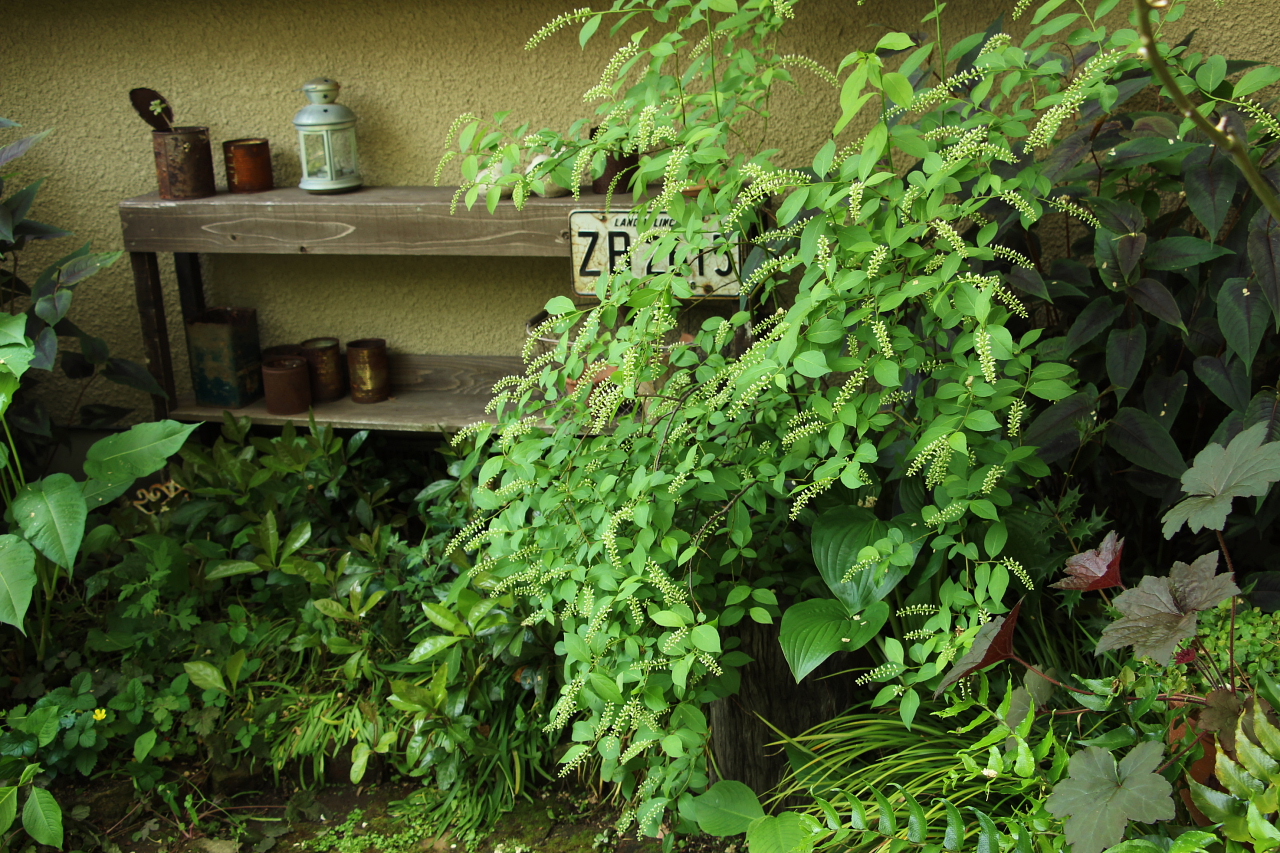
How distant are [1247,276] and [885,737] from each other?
91 cm

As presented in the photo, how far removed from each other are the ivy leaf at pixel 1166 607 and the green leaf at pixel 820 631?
359 mm

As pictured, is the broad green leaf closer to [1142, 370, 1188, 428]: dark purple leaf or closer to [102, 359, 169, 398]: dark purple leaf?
[102, 359, 169, 398]: dark purple leaf

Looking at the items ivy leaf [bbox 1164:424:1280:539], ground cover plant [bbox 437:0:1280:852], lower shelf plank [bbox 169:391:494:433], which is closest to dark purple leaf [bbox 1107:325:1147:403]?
ground cover plant [bbox 437:0:1280:852]

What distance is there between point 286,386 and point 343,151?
0.62 meters

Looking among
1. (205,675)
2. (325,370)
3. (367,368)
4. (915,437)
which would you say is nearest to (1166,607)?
(915,437)

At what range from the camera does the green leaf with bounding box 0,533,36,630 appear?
182cm

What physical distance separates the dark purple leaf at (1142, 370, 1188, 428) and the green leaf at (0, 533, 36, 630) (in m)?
2.01

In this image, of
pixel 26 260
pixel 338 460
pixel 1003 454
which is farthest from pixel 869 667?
pixel 26 260

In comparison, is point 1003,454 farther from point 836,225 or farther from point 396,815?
point 396,815

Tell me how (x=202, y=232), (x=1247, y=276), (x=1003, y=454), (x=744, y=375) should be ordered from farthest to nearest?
(x=202, y=232)
(x=1247, y=276)
(x=1003, y=454)
(x=744, y=375)

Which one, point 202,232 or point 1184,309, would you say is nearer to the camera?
point 1184,309

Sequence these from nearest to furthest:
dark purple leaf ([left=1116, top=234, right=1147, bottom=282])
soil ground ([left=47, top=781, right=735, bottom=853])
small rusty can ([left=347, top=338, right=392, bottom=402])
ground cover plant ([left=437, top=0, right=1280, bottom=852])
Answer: ground cover plant ([left=437, top=0, right=1280, bottom=852])
dark purple leaf ([left=1116, top=234, right=1147, bottom=282])
soil ground ([left=47, top=781, right=735, bottom=853])
small rusty can ([left=347, top=338, right=392, bottom=402])

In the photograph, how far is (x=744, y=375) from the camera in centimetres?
123

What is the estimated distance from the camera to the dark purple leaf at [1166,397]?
5.18 ft
